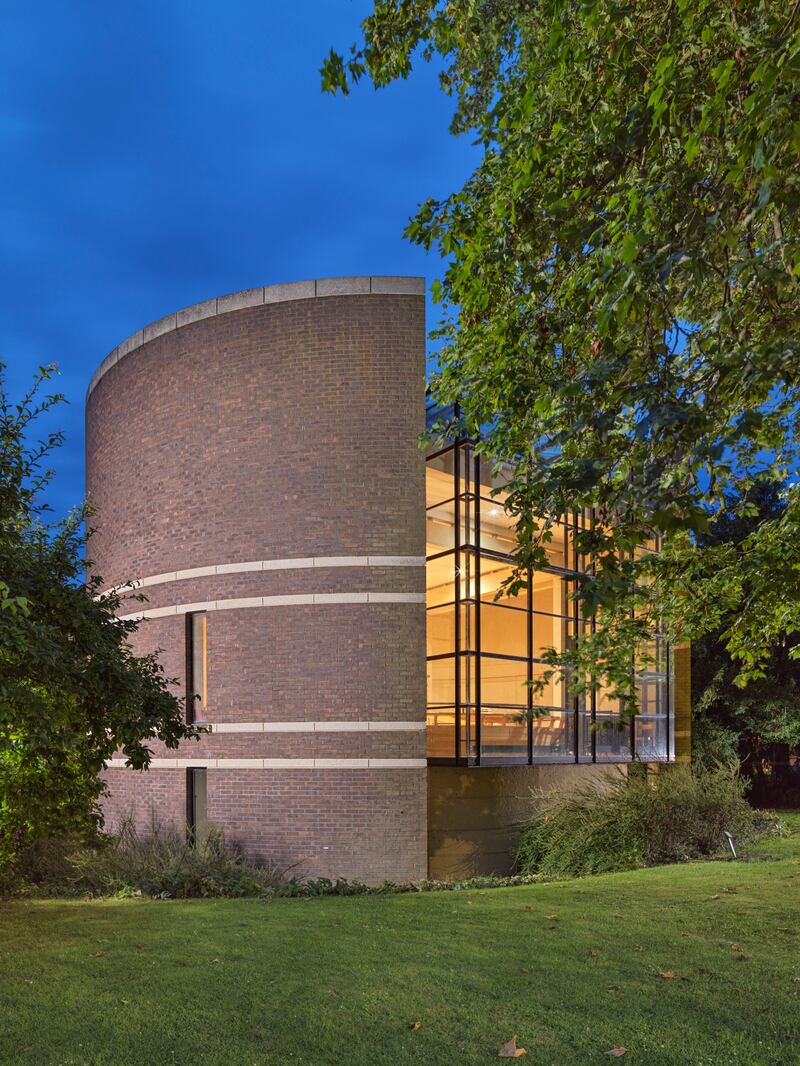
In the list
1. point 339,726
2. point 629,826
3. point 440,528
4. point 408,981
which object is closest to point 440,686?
point 440,528

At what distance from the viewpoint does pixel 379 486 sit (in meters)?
16.2

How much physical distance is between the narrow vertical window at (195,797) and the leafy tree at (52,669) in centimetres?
647

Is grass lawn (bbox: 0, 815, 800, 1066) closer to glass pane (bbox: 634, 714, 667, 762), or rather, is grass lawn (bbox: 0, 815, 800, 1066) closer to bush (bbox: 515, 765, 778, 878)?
bush (bbox: 515, 765, 778, 878)

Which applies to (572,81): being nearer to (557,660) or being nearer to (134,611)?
(557,660)

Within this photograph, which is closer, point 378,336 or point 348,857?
point 348,857

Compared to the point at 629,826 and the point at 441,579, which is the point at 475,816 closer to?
the point at 629,826

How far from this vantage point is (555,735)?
754 inches

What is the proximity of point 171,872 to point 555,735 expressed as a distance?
8.88 metres

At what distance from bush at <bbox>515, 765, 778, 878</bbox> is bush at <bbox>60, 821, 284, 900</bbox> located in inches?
198

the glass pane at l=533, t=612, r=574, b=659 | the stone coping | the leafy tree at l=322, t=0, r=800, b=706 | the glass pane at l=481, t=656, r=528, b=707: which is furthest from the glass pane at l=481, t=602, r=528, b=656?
the leafy tree at l=322, t=0, r=800, b=706

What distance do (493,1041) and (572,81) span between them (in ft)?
24.0

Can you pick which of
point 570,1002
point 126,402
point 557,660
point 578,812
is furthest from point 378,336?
point 570,1002

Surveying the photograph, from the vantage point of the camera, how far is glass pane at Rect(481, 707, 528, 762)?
1691 centimetres

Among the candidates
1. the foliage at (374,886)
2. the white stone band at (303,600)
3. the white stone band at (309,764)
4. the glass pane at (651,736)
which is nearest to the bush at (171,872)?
the foliage at (374,886)
